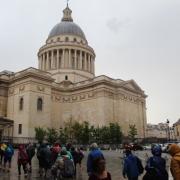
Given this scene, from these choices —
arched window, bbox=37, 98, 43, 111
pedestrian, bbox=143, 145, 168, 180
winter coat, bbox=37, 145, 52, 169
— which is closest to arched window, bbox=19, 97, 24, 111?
arched window, bbox=37, 98, 43, 111

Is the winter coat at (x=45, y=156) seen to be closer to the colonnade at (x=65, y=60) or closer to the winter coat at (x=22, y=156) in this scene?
the winter coat at (x=22, y=156)

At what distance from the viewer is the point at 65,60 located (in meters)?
66.9

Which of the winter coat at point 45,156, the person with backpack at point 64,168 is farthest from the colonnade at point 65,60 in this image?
the person with backpack at point 64,168

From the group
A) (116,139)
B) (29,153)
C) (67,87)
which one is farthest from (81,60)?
(29,153)

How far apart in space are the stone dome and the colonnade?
5.57 m

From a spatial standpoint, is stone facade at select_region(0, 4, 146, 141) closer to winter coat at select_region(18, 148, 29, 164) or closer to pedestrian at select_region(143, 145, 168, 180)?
winter coat at select_region(18, 148, 29, 164)

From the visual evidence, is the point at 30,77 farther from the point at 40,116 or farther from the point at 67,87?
the point at 67,87

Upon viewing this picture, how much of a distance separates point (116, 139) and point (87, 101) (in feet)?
38.3

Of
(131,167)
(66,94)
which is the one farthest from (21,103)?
(131,167)

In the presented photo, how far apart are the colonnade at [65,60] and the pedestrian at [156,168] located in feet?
194

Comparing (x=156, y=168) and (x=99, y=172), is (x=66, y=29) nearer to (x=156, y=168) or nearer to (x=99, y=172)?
(x=156, y=168)

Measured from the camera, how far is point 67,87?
197ft

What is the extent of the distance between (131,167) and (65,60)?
59264 millimetres

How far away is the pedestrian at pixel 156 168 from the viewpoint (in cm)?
670
